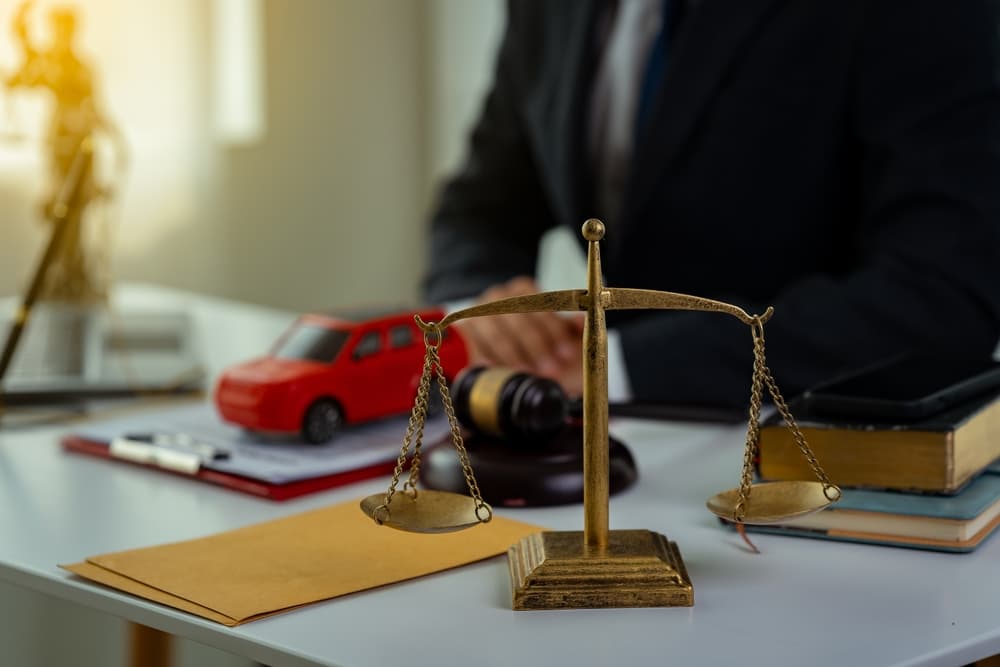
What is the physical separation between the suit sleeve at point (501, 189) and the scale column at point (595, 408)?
125 cm

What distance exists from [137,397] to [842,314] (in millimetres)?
830

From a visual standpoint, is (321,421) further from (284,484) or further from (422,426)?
(422,426)

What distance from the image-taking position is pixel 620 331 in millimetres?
1492

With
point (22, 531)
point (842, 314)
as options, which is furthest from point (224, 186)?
point (22, 531)

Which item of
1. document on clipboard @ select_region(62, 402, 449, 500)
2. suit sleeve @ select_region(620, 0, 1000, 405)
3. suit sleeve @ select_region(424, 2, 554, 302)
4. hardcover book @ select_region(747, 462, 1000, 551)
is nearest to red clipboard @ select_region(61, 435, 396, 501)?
document on clipboard @ select_region(62, 402, 449, 500)

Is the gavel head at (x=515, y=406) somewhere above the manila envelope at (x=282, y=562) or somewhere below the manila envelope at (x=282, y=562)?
above

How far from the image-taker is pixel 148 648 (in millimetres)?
1271

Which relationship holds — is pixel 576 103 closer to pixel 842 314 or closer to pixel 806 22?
pixel 806 22

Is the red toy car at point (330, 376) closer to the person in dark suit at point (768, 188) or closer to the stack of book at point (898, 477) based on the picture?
the person in dark suit at point (768, 188)

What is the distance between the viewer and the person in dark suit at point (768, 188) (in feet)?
4.72

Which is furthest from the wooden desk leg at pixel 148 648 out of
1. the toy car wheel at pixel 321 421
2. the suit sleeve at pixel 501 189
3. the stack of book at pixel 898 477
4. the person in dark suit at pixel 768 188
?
the suit sleeve at pixel 501 189

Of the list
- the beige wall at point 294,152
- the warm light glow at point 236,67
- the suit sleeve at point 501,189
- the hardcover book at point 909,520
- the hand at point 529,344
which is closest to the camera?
the hardcover book at point 909,520

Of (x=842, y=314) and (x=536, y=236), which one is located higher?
(x=536, y=236)

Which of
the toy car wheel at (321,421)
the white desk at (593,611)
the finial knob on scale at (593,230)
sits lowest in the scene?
the white desk at (593,611)
